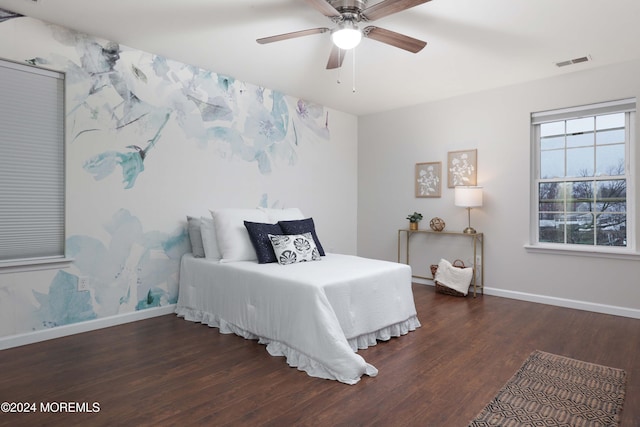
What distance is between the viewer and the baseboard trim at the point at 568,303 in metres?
3.73

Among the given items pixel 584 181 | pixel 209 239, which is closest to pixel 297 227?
pixel 209 239

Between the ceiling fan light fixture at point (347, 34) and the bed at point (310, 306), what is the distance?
1.66 m

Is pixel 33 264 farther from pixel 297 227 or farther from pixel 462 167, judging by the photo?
pixel 462 167

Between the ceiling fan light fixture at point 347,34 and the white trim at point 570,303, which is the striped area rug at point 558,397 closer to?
the white trim at point 570,303

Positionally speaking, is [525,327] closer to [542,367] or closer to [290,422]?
[542,367]

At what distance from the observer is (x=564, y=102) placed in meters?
4.08

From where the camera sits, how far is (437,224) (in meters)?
4.98

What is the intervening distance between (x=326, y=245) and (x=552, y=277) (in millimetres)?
2819

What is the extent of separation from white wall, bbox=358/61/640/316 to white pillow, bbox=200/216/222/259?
2.80 metres

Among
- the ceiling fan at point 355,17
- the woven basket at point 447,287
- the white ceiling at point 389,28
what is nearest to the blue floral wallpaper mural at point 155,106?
the white ceiling at point 389,28

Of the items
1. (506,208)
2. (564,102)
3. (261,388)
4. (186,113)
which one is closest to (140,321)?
(261,388)

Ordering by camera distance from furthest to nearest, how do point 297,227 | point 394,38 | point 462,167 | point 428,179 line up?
point 428,179 → point 462,167 → point 297,227 → point 394,38

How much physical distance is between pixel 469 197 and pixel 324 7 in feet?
9.53

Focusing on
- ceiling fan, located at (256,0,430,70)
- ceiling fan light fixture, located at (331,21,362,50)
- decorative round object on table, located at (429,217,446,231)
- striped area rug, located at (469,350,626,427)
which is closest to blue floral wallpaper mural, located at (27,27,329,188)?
ceiling fan, located at (256,0,430,70)
